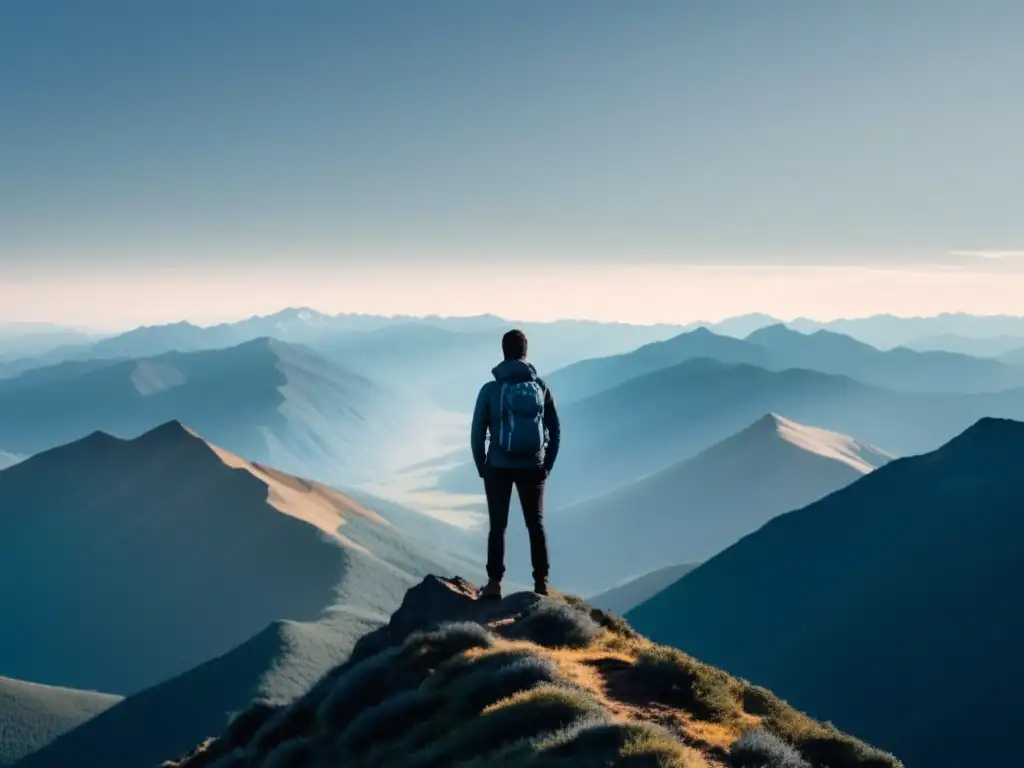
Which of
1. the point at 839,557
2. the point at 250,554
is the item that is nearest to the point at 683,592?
the point at 839,557

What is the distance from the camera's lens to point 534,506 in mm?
15148

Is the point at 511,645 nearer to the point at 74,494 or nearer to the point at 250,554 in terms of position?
the point at 250,554

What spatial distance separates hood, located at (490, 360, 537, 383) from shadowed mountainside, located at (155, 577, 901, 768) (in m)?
4.80

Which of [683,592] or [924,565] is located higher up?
[924,565]

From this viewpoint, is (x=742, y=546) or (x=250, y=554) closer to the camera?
(x=742, y=546)

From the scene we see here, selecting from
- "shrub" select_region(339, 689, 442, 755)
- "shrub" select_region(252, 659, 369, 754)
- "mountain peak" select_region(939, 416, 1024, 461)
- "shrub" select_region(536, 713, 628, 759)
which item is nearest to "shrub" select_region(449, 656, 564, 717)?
"shrub" select_region(339, 689, 442, 755)

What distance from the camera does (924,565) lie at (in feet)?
279

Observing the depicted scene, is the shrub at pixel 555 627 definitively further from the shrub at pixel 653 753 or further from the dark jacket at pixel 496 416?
the shrub at pixel 653 753

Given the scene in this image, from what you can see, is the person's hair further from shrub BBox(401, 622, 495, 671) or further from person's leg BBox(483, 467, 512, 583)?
shrub BBox(401, 622, 495, 671)

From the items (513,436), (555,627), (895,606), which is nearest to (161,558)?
(895,606)

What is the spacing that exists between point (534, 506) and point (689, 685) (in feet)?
14.7

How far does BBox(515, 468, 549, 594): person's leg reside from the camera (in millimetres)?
14859

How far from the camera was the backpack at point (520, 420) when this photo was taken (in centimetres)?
1455

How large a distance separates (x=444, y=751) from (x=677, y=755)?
141 inches
